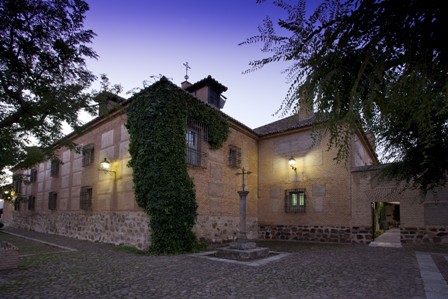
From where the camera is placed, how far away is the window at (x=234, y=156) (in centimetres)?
1369

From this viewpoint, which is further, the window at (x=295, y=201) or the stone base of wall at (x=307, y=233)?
the window at (x=295, y=201)

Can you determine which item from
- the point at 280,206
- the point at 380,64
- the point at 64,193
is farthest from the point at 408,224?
the point at 64,193

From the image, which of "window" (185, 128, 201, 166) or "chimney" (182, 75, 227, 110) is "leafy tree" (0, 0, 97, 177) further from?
"chimney" (182, 75, 227, 110)

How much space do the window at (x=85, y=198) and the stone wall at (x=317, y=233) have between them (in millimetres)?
8360

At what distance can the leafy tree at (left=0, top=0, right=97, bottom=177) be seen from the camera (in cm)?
561

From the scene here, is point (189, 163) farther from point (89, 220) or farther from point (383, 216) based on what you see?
point (383, 216)

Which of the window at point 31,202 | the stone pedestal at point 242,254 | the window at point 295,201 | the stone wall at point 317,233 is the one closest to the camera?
the stone pedestal at point 242,254

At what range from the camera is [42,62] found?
6414 millimetres

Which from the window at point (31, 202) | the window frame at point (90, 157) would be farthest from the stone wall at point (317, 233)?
the window at point (31, 202)

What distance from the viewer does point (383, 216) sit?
924 inches

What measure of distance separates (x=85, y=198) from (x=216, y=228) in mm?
6383

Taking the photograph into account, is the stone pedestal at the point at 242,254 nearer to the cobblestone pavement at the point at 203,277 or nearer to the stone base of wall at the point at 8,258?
the cobblestone pavement at the point at 203,277

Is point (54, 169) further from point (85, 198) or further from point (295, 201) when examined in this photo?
point (295, 201)

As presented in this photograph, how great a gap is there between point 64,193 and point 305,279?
14.2m
